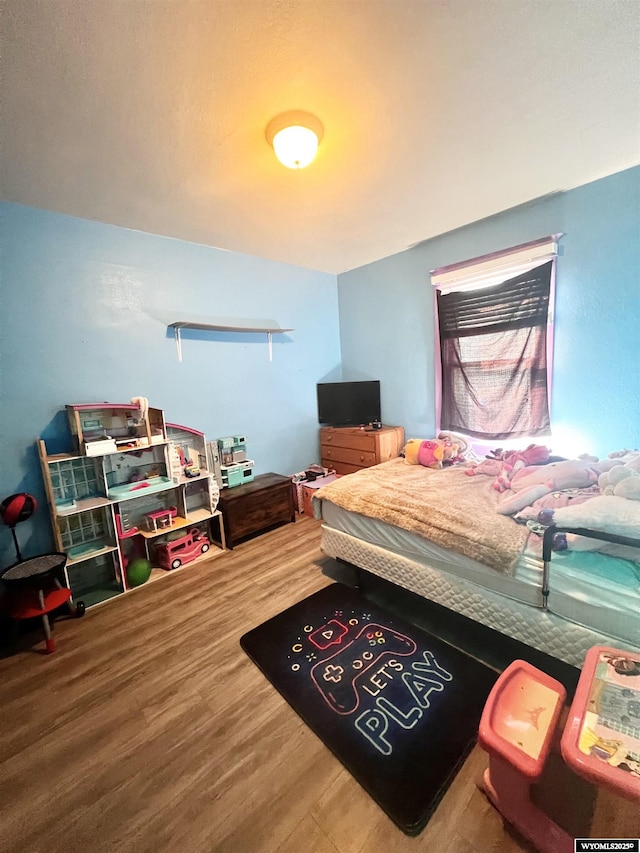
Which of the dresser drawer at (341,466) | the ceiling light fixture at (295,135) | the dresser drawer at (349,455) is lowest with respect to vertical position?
the dresser drawer at (341,466)

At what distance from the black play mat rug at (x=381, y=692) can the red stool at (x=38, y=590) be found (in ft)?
3.77

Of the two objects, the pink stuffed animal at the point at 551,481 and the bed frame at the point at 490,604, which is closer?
the bed frame at the point at 490,604

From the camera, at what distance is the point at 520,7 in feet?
3.80

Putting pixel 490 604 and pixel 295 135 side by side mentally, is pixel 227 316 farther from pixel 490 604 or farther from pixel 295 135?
pixel 490 604

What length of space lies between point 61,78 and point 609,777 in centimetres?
295

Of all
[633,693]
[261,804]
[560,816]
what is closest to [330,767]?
[261,804]

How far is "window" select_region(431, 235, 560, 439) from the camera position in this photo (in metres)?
2.61

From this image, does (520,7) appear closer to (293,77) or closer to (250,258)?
(293,77)

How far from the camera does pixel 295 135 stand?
1.59m

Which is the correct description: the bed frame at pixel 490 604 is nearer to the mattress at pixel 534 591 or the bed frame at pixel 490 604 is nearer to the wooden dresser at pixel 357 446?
the mattress at pixel 534 591

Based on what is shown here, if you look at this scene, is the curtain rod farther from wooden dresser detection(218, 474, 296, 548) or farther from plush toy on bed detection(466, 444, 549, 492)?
A: wooden dresser detection(218, 474, 296, 548)

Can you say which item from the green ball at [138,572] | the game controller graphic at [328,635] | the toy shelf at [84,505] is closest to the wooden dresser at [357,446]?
the game controller graphic at [328,635]

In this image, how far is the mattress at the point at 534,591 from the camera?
4.30 feet

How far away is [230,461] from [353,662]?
2081 millimetres
